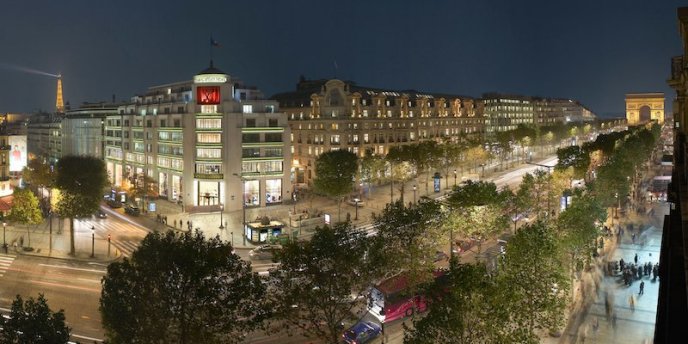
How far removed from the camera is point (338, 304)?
30.9m

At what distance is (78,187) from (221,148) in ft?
91.1

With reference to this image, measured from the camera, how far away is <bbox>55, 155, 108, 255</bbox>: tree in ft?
210

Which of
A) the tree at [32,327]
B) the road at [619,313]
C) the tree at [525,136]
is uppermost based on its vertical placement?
the tree at [525,136]

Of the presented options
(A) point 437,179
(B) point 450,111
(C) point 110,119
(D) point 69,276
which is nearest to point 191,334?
(D) point 69,276

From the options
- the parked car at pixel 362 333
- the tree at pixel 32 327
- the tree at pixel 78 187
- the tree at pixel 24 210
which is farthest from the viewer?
the tree at pixel 24 210

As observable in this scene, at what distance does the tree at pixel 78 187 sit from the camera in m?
64.1

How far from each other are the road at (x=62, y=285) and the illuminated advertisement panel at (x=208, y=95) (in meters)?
40.1

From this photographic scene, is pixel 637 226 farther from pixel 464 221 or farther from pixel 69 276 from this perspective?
pixel 69 276

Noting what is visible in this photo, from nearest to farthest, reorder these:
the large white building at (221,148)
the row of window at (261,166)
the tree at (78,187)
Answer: the tree at (78,187) < the large white building at (221,148) < the row of window at (261,166)

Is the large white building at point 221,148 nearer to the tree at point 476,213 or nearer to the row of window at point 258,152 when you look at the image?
the row of window at point 258,152

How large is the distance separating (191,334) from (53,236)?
5614cm

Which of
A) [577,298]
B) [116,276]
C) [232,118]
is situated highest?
[232,118]

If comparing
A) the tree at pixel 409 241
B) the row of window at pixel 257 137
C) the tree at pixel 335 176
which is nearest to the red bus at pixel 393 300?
the tree at pixel 409 241

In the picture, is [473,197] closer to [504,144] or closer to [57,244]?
[57,244]
